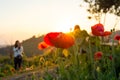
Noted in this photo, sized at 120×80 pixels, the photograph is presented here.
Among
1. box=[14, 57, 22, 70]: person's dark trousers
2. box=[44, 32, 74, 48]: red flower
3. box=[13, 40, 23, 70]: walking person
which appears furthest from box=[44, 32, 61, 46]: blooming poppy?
box=[14, 57, 22, 70]: person's dark trousers

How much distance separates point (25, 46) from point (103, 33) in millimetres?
39925

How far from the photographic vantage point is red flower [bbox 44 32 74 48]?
380 centimetres

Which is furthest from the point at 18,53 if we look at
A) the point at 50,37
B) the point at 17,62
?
the point at 50,37

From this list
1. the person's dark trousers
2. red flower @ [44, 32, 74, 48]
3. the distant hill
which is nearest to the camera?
red flower @ [44, 32, 74, 48]

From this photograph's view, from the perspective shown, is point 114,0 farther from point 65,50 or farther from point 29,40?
point 29,40

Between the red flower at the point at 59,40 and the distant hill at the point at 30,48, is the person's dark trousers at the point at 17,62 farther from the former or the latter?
the red flower at the point at 59,40

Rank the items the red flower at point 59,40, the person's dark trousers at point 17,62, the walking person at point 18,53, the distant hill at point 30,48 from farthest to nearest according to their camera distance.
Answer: the distant hill at point 30,48 → the person's dark trousers at point 17,62 → the walking person at point 18,53 → the red flower at point 59,40

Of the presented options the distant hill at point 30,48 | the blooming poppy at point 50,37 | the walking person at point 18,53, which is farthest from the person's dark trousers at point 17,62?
the blooming poppy at point 50,37

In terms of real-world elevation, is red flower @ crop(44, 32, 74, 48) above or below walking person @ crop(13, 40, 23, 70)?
below

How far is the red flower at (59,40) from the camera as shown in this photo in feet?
12.5

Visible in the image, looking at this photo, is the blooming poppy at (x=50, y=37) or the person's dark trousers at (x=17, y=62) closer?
the blooming poppy at (x=50, y=37)

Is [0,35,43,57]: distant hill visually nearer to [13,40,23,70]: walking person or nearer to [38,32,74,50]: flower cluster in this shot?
[13,40,23,70]: walking person

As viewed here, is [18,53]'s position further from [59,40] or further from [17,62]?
[59,40]

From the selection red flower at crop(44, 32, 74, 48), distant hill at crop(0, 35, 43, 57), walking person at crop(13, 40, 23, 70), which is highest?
distant hill at crop(0, 35, 43, 57)
